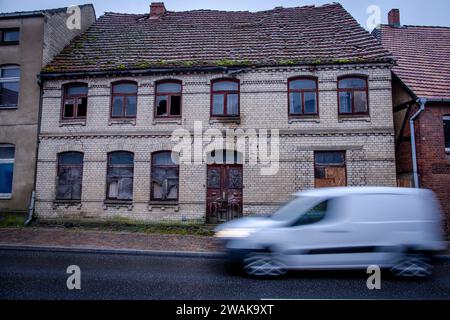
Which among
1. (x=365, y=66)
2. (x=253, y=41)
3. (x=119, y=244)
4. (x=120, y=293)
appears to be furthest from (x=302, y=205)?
(x=253, y=41)

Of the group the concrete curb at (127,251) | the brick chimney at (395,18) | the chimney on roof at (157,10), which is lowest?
the concrete curb at (127,251)

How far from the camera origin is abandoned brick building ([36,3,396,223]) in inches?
498

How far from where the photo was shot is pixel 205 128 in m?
13.2

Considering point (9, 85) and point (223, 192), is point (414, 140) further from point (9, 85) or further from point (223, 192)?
point (9, 85)

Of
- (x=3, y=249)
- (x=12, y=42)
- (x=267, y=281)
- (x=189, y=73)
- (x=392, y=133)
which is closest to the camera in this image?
(x=267, y=281)

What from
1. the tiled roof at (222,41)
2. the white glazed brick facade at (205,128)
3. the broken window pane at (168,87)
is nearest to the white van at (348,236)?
the white glazed brick facade at (205,128)

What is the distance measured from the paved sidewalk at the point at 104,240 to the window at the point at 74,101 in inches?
209

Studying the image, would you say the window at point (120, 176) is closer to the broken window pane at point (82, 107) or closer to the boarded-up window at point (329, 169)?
the broken window pane at point (82, 107)

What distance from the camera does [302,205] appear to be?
21.1 ft

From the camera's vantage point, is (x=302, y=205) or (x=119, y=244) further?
(x=119, y=244)

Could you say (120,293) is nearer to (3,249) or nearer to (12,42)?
(3,249)

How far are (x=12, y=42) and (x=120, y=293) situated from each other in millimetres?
14883

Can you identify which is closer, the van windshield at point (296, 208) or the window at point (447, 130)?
the van windshield at point (296, 208)

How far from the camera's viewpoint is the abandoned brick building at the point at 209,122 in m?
12.6
